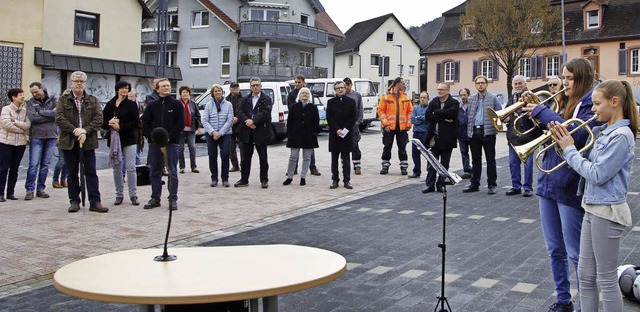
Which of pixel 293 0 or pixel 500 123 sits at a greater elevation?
pixel 293 0

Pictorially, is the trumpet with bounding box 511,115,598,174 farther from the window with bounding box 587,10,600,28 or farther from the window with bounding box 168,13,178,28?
the window with bounding box 587,10,600,28

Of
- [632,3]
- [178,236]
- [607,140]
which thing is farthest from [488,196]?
[632,3]

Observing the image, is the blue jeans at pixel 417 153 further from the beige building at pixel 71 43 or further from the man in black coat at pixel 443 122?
the beige building at pixel 71 43

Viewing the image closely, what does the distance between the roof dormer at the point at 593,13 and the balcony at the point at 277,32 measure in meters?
19.8

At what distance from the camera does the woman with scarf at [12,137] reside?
11.1 m

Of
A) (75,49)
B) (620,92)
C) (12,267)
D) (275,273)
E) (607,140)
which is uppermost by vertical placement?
(75,49)

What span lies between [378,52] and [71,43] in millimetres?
40826

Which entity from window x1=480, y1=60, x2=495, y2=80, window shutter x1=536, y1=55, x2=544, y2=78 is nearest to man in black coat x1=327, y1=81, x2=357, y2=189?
window shutter x1=536, y1=55, x2=544, y2=78

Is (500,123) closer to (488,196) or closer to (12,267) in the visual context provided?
(12,267)

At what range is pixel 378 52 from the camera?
219ft

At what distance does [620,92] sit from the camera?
4312 mm

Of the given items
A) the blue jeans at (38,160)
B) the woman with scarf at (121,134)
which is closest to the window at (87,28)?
the blue jeans at (38,160)

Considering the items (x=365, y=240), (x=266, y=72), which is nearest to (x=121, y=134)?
(x=365, y=240)

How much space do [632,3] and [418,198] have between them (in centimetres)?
4453
